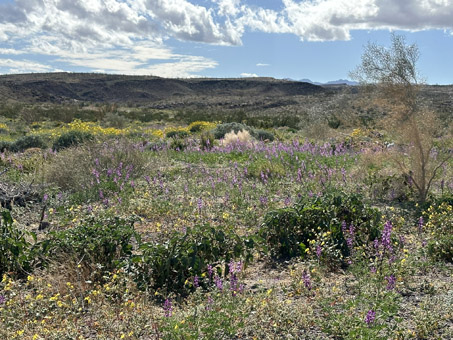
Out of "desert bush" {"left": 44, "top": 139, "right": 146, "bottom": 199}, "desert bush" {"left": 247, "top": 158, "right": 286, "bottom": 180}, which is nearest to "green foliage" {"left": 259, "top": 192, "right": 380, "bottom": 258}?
"desert bush" {"left": 247, "top": 158, "right": 286, "bottom": 180}

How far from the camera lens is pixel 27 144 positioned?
15023mm

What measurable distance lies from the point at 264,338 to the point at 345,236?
210 centimetres

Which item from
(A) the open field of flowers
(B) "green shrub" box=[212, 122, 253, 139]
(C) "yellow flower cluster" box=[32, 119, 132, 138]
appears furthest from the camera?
(B) "green shrub" box=[212, 122, 253, 139]

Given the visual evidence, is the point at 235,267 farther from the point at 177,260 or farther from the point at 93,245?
the point at 93,245

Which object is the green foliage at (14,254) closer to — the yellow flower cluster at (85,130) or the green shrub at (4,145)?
the yellow flower cluster at (85,130)

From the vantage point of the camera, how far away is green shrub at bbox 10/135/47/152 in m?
15.0

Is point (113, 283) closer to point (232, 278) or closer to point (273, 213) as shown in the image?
point (232, 278)

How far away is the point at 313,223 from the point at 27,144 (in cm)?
1274

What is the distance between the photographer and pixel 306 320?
11.2 feet

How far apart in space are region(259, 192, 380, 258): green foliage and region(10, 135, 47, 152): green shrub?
12108 mm

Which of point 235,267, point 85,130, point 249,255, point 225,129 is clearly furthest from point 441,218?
point 85,130

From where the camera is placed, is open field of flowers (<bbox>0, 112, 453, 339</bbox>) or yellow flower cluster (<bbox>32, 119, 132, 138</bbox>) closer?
open field of flowers (<bbox>0, 112, 453, 339</bbox>)

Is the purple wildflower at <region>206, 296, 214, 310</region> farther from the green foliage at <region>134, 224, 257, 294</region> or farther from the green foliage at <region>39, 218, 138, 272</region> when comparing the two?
the green foliage at <region>39, 218, 138, 272</region>

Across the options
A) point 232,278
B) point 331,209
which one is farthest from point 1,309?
point 331,209
